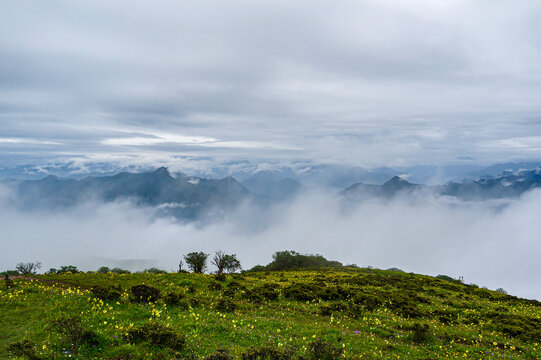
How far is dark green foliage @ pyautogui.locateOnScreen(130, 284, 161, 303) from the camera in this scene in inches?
824

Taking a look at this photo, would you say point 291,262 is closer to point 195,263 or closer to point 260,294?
point 195,263

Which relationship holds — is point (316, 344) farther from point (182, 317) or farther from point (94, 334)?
point (94, 334)

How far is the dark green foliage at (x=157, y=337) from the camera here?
13.7 metres

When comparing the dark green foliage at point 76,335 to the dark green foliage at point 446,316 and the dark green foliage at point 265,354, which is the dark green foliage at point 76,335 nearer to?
the dark green foliage at point 265,354

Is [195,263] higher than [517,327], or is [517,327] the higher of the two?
[517,327]

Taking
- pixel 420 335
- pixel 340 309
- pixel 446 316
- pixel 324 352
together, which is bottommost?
pixel 446 316

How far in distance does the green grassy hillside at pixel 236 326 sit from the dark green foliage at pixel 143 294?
7 cm

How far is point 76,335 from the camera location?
13297mm

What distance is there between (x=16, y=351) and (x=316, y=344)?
13.0 m

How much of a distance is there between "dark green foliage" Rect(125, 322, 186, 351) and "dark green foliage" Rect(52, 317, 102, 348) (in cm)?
142

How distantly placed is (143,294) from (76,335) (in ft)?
26.8

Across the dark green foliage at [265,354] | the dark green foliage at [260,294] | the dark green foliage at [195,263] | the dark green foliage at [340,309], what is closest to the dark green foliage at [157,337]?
the dark green foliage at [265,354]

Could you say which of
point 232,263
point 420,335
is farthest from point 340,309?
point 232,263

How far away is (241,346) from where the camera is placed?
596 inches
